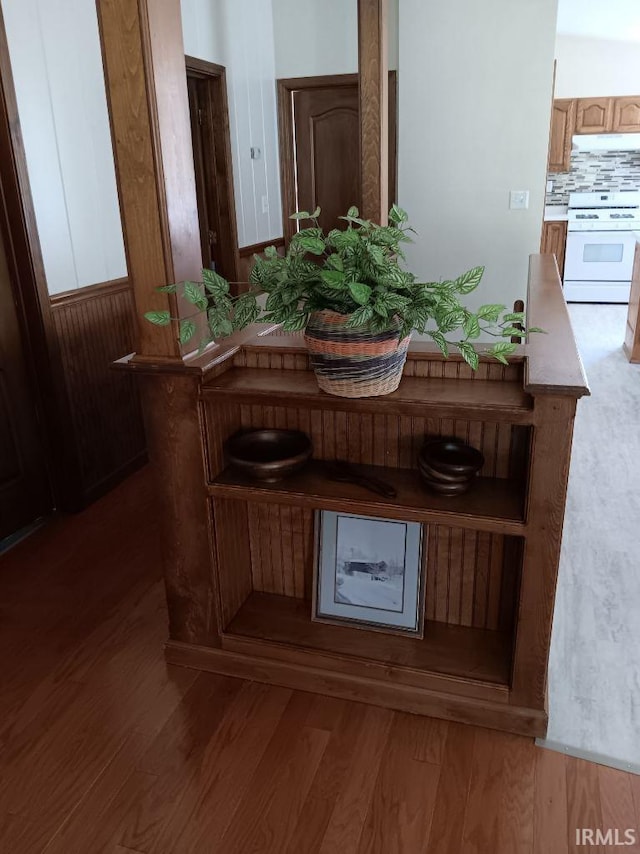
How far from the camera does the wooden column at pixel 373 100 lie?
3406mm

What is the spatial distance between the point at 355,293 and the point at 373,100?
2.50 m

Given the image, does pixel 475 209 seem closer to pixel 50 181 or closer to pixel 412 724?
pixel 50 181

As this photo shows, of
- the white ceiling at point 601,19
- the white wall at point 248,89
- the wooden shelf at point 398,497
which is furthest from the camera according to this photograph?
the white ceiling at point 601,19

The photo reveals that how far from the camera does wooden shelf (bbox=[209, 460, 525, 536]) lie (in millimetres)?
1668

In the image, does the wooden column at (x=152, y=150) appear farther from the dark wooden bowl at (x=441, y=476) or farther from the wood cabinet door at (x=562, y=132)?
the wood cabinet door at (x=562, y=132)

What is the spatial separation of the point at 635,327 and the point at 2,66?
4412mm

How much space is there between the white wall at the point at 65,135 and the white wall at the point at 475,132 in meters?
2.14

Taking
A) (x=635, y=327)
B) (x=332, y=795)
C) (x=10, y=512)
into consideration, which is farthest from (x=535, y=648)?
(x=635, y=327)

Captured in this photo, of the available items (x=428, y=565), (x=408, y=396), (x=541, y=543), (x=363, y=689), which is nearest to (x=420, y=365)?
(x=408, y=396)

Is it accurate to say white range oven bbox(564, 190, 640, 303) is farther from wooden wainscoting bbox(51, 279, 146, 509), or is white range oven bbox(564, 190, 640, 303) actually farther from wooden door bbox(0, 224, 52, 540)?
wooden door bbox(0, 224, 52, 540)

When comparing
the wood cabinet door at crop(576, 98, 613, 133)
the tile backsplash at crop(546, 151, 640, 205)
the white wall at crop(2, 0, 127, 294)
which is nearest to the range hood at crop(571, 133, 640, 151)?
the wood cabinet door at crop(576, 98, 613, 133)

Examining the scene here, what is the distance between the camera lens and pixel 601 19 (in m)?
6.19

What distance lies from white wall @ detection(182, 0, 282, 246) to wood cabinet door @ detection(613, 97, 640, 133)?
4191 millimetres

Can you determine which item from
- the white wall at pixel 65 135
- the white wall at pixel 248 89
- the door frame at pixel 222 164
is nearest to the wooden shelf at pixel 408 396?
the white wall at pixel 65 135
